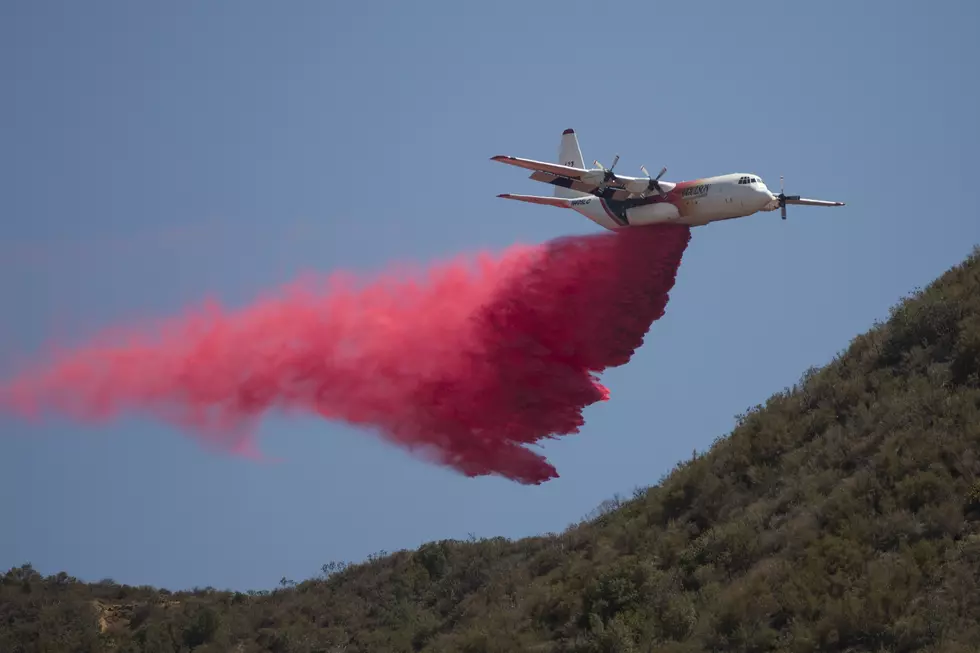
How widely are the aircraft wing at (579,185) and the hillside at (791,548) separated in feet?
42.4

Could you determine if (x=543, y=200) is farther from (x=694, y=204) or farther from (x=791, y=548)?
(x=791, y=548)

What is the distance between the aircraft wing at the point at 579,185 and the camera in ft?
147

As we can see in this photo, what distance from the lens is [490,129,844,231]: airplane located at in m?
42.8

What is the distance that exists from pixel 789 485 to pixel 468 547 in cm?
1610

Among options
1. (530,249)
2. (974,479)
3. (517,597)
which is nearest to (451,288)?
(530,249)

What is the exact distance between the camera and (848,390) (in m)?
30.6

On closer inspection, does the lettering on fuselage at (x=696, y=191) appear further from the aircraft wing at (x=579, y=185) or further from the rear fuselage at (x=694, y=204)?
the aircraft wing at (x=579, y=185)

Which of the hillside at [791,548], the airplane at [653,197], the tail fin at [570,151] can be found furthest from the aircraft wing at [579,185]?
the hillside at [791,548]

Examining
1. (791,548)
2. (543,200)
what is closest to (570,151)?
(543,200)

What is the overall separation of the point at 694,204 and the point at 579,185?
430 cm

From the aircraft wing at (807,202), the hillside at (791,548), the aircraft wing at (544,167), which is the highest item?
the aircraft wing at (544,167)

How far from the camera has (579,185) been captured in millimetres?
45219

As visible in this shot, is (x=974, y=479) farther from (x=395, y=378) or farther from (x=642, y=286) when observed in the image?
(x=395, y=378)

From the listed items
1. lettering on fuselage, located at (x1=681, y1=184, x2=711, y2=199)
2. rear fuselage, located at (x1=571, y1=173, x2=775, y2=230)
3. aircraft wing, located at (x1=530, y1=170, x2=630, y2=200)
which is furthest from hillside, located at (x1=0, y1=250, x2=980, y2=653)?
aircraft wing, located at (x1=530, y1=170, x2=630, y2=200)
